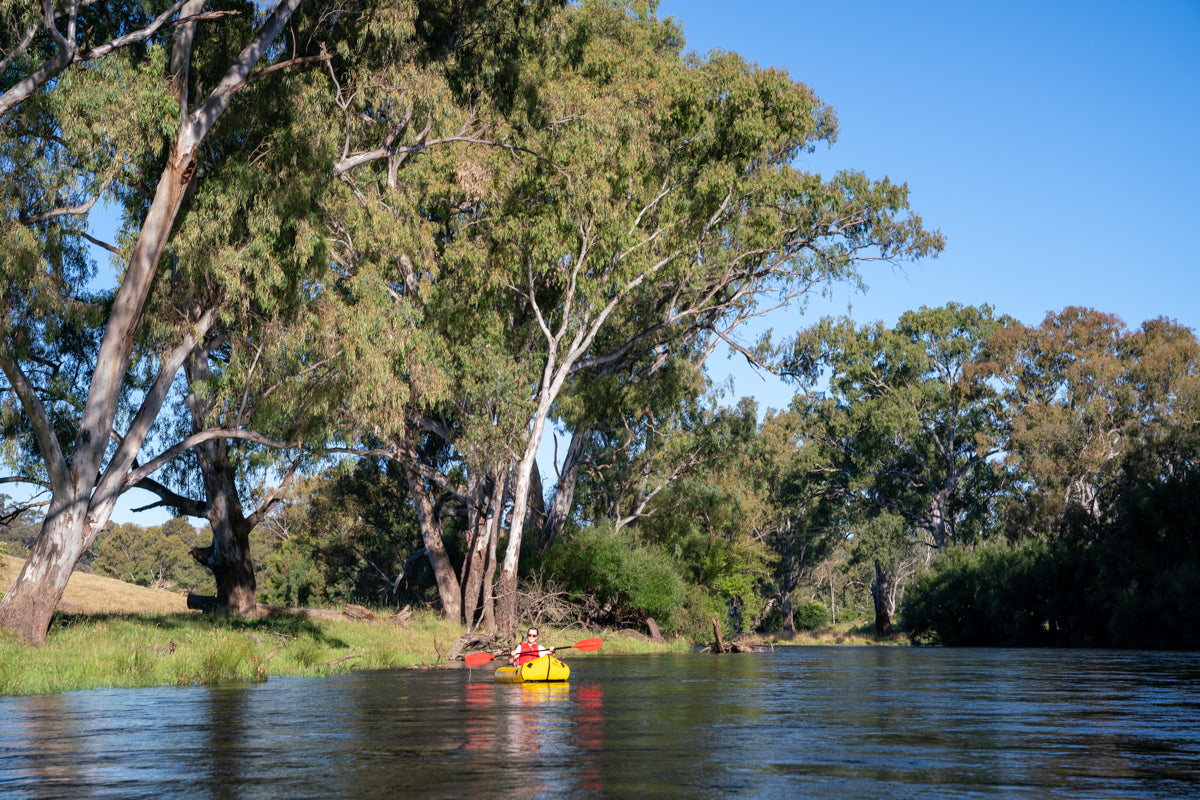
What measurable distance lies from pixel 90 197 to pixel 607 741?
1721 cm

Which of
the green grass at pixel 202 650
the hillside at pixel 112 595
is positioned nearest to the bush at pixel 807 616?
the hillside at pixel 112 595

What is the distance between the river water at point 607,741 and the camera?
6.93 metres

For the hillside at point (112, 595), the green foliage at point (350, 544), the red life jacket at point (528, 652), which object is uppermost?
the green foliage at point (350, 544)

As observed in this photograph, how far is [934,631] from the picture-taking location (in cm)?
5588

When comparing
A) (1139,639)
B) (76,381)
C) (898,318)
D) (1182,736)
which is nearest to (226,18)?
→ (76,381)

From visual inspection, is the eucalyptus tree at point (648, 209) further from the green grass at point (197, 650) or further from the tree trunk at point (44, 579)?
the tree trunk at point (44, 579)

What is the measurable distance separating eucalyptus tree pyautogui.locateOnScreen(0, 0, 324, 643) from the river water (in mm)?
5503

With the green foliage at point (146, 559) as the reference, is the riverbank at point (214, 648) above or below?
below

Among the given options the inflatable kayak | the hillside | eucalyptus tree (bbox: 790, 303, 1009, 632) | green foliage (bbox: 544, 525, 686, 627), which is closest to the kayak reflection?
the inflatable kayak

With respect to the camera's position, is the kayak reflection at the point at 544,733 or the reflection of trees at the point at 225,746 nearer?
the reflection of trees at the point at 225,746

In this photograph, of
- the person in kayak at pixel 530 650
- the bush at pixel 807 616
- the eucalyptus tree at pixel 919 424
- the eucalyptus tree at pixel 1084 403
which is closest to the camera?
the person in kayak at pixel 530 650

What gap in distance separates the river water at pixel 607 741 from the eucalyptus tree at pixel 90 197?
5.50 meters

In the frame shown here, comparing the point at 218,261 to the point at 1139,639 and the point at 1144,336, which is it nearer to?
the point at 1139,639

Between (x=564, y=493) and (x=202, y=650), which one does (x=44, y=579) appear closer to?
(x=202, y=650)
